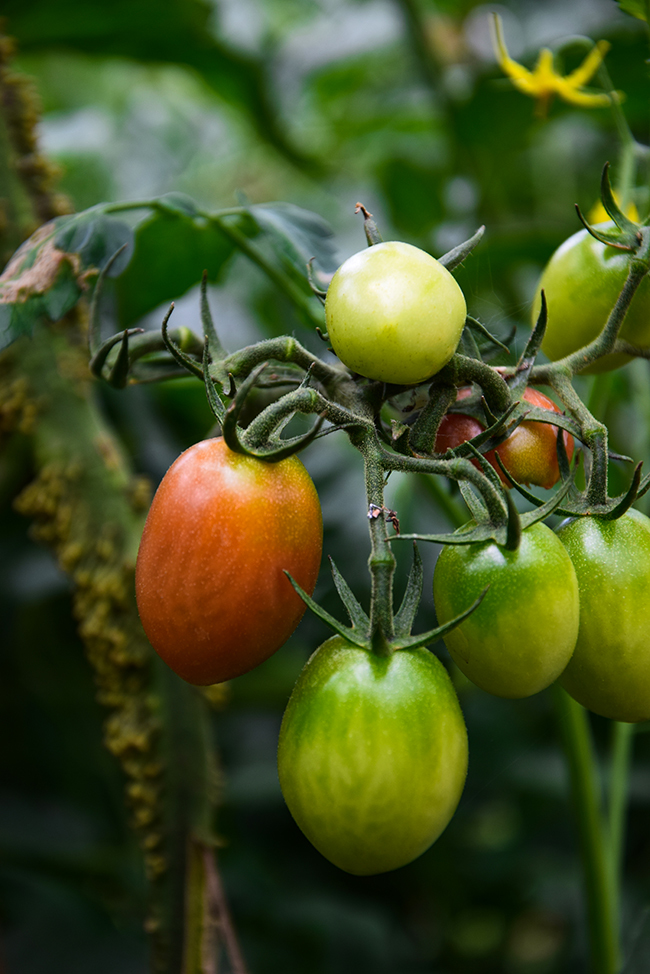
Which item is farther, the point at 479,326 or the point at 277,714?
the point at 277,714

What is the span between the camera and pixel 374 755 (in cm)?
34

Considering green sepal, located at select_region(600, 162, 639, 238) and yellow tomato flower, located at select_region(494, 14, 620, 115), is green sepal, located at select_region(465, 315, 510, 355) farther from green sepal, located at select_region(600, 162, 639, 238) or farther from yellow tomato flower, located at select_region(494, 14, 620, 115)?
yellow tomato flower, located at select_region(494, 14, 620, 115)

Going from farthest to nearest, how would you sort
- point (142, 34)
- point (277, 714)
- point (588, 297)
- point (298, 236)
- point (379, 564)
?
point (277, 714), point (142, 34), point (298, 236), point (588, 297), point (379, 564)

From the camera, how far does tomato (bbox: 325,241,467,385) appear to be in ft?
1.11

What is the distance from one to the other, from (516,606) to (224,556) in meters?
0.13

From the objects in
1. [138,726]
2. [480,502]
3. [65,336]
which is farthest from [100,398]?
[480,502]

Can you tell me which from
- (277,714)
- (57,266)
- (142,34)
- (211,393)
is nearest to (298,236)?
(57,266)

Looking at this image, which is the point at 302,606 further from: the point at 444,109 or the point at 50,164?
the point at 444,109

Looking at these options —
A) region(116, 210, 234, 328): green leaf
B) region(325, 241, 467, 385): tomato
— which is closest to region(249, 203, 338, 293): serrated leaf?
region(116, 210, 234, 328): green leaf

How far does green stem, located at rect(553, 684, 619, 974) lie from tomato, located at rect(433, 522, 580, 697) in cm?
32

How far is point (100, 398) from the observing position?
1.02 metres

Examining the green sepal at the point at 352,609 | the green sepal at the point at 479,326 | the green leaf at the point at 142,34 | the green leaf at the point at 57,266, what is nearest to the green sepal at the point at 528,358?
the green sepal at the point at 479,326

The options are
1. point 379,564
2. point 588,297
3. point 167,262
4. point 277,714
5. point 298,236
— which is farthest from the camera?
point 277,714

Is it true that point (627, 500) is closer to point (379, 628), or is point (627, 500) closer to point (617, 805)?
point (379, 628)
